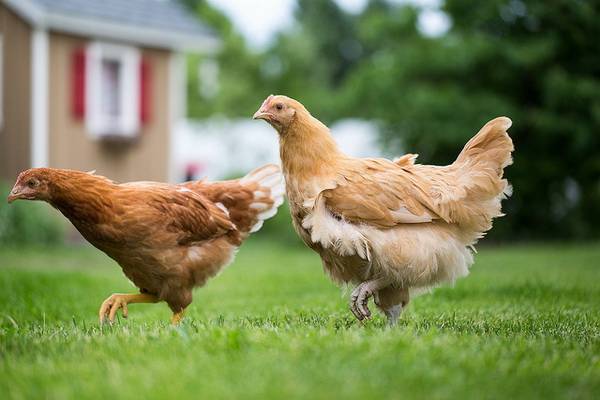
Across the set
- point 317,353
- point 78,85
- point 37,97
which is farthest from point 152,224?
point 78,85

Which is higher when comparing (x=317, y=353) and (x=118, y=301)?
(x=317, y=353)

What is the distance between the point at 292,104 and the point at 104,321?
2.11 metres

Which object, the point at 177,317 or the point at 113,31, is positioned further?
the point at 113,31

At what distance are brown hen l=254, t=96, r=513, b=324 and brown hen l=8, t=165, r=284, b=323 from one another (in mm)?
962

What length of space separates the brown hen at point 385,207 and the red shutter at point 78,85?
41.4 feet

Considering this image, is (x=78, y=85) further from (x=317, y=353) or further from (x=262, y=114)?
(x=317, y=353)

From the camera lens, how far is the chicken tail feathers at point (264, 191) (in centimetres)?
648

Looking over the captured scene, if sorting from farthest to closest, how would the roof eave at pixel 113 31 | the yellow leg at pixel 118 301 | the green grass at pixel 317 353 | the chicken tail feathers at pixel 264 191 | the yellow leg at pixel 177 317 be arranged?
the roof eave at pixel 113 31, the chicken tail feathers at pixel 264 191, the yellow leg at pixel 177 317, the yellow leg at pixel 118 301, the green grass at pixel 317 353

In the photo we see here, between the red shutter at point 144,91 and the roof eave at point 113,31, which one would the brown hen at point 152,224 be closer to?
the roof eave at point 113,31

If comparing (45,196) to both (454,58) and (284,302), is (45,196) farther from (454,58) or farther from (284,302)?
(454,58)

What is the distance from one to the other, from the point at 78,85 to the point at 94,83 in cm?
45

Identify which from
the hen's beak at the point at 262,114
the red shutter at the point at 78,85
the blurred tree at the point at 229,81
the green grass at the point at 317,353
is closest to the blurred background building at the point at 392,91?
Result: the red shutter at the point at 78,85

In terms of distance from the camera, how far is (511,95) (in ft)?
58.4

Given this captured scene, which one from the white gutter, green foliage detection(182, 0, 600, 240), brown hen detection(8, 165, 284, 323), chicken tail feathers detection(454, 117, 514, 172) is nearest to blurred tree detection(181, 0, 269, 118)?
green foliage detection(182, 0, 600, 240)
